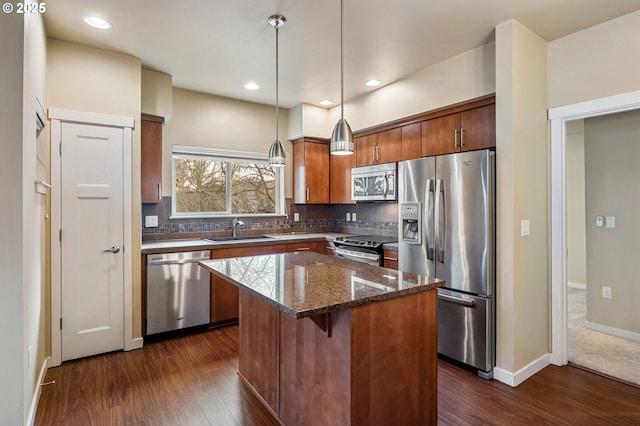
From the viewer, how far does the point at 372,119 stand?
4289 mm

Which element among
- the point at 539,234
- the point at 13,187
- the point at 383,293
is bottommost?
the point at 383,293

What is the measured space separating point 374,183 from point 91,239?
9.85 feet

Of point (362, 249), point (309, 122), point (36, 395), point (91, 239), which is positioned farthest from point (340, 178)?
point (36, 395)

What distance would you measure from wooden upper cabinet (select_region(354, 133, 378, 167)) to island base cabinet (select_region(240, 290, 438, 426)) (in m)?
2.70

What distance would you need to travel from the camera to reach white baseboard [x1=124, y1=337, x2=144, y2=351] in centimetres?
329

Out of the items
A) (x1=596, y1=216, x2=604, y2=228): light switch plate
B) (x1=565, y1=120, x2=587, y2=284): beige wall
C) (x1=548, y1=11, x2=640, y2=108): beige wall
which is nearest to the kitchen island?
(x1=548, y1=11, x2=640, y2=108): beige wall

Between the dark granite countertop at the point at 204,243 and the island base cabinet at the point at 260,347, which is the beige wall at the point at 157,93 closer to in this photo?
the dark granite countertop at the point at 204,243

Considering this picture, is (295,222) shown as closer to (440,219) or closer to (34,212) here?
(440,219)

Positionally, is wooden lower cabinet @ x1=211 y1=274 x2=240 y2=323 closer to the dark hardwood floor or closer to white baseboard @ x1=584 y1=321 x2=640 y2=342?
the dark hardwood floor

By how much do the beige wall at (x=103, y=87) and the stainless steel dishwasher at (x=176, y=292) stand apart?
0.15 metres

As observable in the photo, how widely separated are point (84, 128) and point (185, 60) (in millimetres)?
1107

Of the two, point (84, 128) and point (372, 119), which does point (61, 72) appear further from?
point (372, 119)

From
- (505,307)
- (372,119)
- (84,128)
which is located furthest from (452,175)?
(84,128)

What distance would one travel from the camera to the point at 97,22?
8.70 feet
